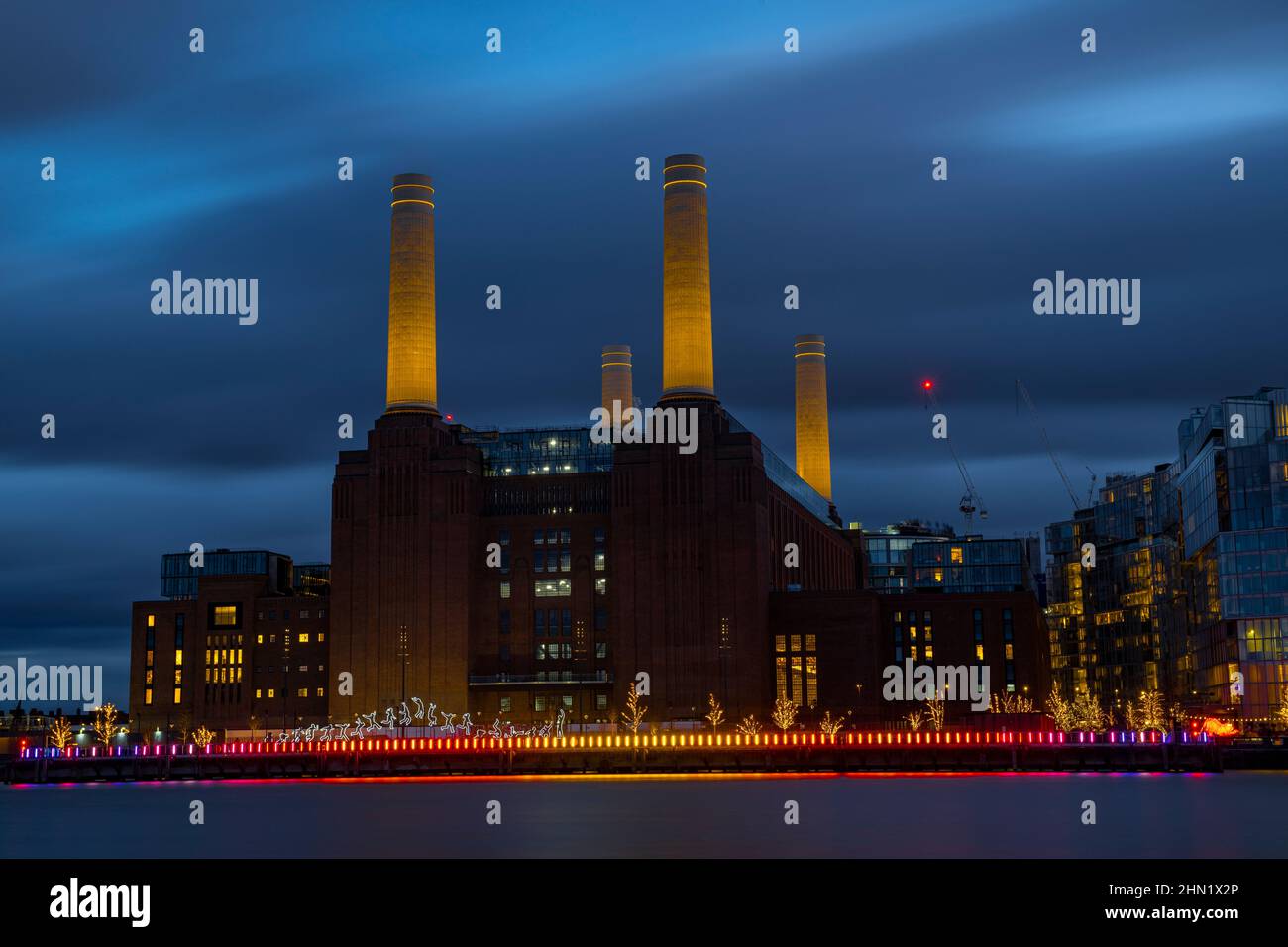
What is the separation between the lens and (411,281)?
572 feet

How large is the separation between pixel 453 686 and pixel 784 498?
4748 cm

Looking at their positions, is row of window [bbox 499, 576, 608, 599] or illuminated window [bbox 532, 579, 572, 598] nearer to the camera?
row of window [bbox 499, 576, 608, 599]

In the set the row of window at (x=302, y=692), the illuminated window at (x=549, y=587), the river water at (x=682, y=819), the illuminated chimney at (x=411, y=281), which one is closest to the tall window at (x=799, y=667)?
the illuminated window at (x=549, y=587)

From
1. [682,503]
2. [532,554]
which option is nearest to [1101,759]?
[682,503]

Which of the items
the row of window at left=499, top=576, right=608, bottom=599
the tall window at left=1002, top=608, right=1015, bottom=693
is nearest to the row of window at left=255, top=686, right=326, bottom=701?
the row of window at left=499, top=576, right=608, bottom=599

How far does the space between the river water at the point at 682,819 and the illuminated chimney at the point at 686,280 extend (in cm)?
6254

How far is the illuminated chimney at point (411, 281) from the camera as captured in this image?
17462cm

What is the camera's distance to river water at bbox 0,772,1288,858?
6444 centimetres

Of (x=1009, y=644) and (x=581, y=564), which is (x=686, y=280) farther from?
(x=1009, y=644)

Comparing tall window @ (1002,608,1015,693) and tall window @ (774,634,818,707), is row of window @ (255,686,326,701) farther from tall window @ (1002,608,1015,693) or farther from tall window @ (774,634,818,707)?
tall window @ (1002,608,1015,693)

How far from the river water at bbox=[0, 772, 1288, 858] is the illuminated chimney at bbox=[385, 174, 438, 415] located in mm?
64995

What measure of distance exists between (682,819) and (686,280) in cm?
9969
